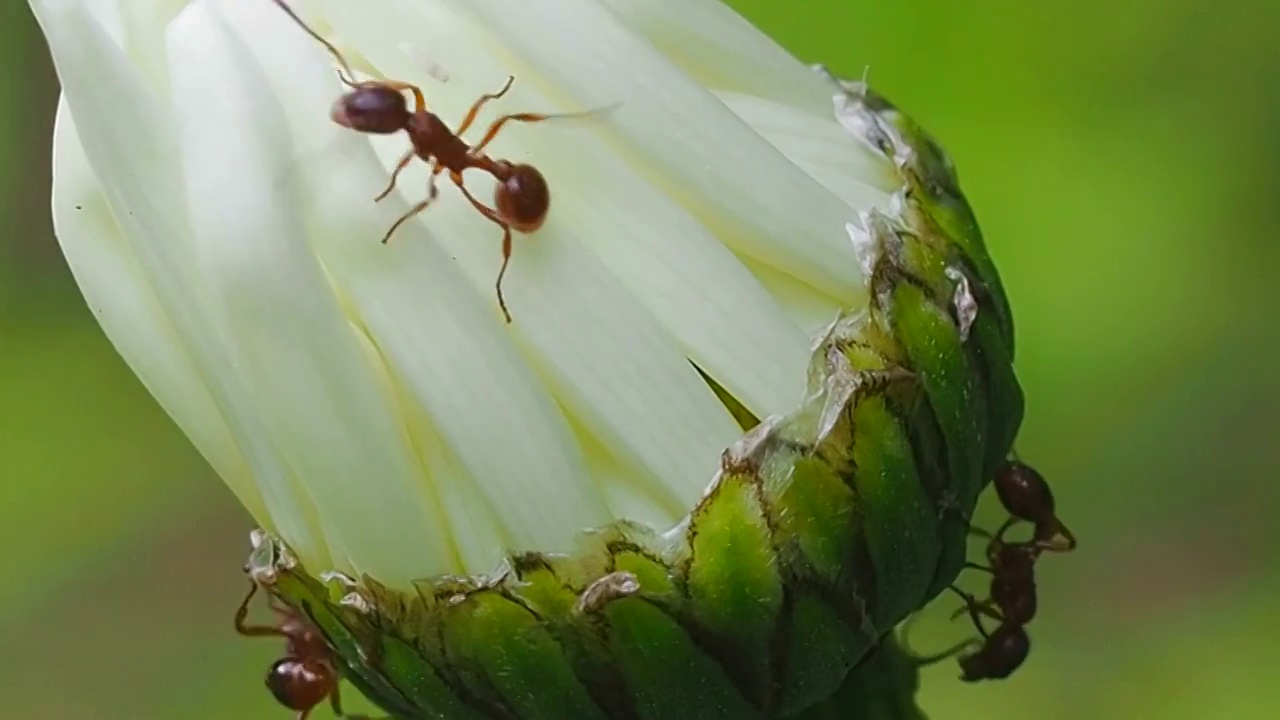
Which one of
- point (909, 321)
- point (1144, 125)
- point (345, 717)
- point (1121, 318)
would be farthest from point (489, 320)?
point (1144, 125)

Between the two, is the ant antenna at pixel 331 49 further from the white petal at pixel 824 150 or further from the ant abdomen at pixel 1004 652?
the ant abdomen at pixel 1004 652

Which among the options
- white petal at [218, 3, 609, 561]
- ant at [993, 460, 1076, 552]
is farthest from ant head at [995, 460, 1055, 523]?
white petal at [218, 3, 609, 561]

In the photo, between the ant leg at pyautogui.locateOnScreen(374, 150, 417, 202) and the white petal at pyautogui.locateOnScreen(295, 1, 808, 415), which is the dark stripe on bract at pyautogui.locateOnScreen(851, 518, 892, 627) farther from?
the ant leg at pyautogui.locateOnScreen(374, 150, 417, 202)

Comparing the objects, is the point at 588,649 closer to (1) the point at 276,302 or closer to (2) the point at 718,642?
(2) the point at 718,642

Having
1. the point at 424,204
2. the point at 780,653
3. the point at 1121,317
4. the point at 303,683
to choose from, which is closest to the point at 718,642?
the point at 780,653

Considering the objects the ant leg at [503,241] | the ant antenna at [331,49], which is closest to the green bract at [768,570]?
the ant leg at [503,241]
